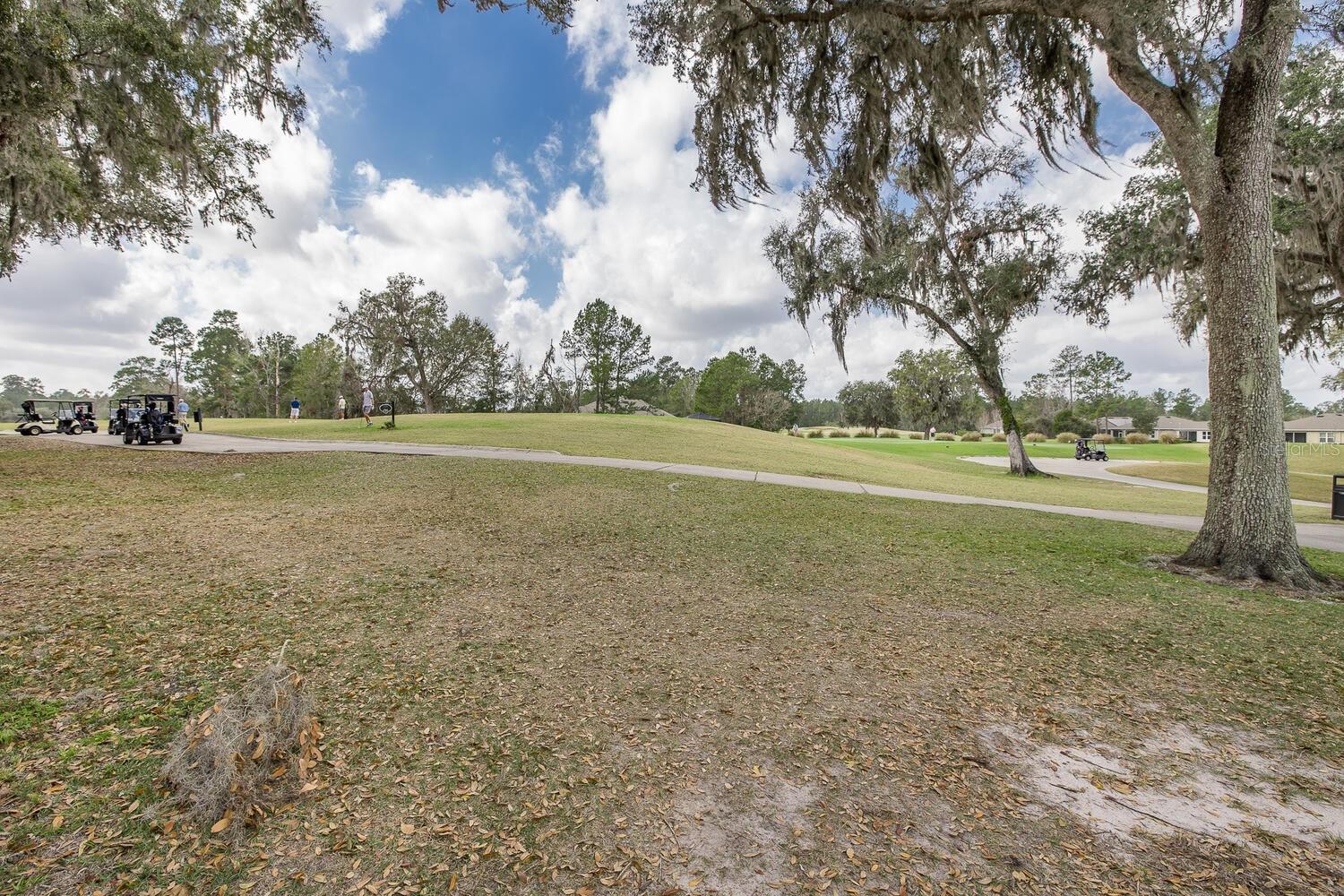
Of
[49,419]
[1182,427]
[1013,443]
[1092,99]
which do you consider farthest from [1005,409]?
[1182,427]

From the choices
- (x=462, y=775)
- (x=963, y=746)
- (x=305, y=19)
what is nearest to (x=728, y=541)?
(x=963, y=746)

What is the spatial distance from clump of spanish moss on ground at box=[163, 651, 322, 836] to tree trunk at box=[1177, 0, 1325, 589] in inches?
310

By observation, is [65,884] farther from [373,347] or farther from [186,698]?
[373,347]

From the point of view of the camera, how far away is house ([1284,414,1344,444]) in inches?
2677

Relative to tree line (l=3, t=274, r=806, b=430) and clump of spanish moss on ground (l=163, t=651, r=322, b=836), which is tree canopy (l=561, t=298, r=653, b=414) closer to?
tree line (l=3, t=274, r=806, b=430)

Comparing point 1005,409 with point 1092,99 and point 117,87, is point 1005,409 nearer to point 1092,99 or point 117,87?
point 1092,99

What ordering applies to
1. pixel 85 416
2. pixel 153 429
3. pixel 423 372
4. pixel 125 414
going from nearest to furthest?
pixel 153 429
pixel 125 414
pixel 85 416
pixel 423 372

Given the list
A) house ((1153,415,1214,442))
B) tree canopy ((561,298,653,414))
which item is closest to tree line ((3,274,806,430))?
tree canopy ((561,298,653,414))

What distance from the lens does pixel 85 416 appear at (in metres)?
21.3

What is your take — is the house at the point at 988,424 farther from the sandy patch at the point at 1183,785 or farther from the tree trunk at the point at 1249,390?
the sandy patch at the point at 1183,785

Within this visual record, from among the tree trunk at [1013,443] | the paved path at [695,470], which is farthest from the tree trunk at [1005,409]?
the paved path at [695,470]

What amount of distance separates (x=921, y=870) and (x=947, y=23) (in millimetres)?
8221

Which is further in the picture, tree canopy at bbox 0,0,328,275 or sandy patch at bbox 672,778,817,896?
tree canopy at bbox 0,0,328,275

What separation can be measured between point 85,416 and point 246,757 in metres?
28.9
